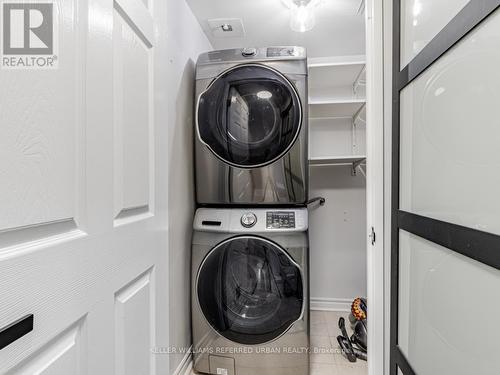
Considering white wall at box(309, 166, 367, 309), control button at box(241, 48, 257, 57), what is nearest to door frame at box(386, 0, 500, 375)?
control button at box(241, 48, 257, 57)

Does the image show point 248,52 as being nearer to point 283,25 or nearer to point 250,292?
point 283,25

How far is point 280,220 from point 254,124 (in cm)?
56

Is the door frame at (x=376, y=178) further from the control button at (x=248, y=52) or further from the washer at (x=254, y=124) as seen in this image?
the control button at (x=248, y=52)

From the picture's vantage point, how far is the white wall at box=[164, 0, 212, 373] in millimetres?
1407

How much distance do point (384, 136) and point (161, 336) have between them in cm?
119

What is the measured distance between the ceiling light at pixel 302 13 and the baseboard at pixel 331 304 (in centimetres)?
209

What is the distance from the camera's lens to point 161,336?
3.43 feet

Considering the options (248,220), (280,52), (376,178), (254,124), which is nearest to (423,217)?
(376,178)

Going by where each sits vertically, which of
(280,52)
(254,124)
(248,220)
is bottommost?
(248,220)

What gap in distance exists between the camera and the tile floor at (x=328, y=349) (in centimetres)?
160

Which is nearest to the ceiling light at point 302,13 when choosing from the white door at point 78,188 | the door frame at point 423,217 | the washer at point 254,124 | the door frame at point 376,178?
the washer at point 254,124

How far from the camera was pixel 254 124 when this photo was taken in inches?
60.5

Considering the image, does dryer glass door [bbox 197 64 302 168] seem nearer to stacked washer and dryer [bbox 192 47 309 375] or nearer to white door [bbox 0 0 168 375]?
stacked washer and dryer [bbox 192 47 309 375]

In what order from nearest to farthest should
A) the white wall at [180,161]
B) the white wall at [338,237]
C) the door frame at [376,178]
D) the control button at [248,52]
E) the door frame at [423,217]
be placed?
the door frame at [423,217] < the door frame at [376,178] < the white wall at [180,161] < the control button at [248,52] < the white wall at [338,237]
